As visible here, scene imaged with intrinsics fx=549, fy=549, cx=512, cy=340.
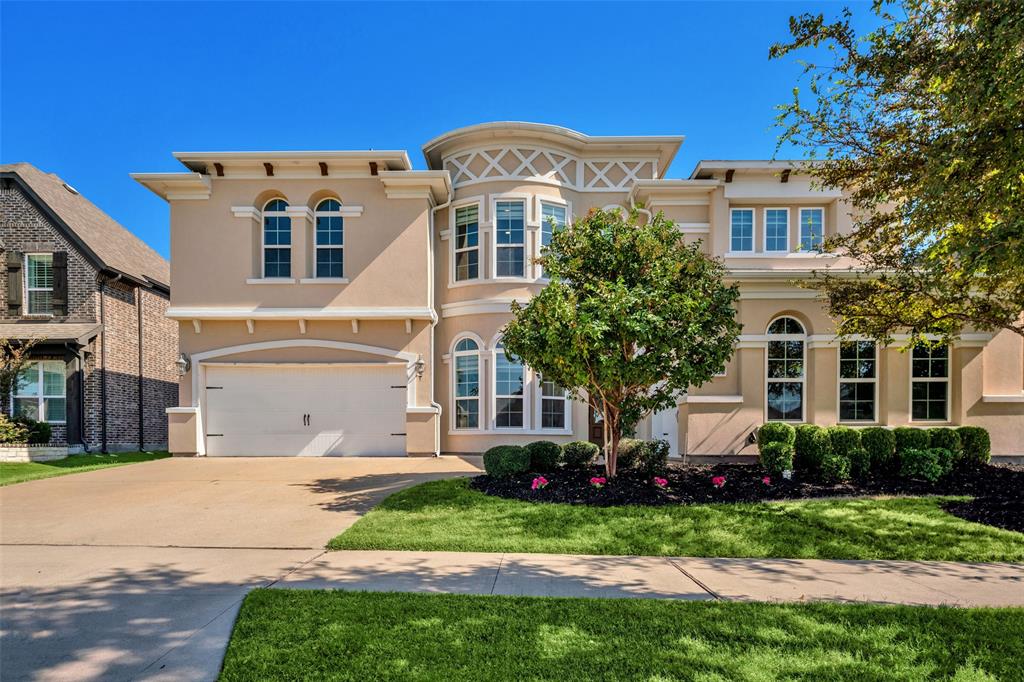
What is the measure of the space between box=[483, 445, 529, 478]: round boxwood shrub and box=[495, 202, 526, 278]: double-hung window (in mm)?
5939

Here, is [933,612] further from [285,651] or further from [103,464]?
[103,464]

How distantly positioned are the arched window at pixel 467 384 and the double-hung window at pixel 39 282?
1223cm

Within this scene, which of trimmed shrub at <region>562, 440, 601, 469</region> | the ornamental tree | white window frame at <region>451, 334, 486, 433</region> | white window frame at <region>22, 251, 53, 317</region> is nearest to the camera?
the ornamental tree

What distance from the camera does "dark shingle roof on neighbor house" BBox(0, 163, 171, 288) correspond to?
16109mm

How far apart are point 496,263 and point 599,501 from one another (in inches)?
309

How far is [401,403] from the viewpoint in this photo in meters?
14.1

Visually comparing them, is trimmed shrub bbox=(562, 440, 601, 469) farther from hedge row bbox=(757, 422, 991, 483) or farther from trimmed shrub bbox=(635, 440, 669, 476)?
hedge row bbox=(757, 422, 991, 483)

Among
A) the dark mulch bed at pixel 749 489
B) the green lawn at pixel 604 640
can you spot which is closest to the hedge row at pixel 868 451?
the dark mulch bed at pixel 749 489

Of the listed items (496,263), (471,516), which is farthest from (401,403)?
(471,516)

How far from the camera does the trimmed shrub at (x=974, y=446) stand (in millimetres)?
10844

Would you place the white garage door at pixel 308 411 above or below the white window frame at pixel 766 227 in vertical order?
below

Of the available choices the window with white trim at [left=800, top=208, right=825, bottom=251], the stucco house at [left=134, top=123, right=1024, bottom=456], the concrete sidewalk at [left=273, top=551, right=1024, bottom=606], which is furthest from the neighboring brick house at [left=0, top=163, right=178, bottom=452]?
the window with white trim at [left=800, top=208, right=825, bottom=251]

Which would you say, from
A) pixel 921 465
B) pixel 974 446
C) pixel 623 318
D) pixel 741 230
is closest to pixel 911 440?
pixel 921 465

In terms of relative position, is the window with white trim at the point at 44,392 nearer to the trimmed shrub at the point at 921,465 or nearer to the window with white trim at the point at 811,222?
the window with white trim at the point at 811,222
